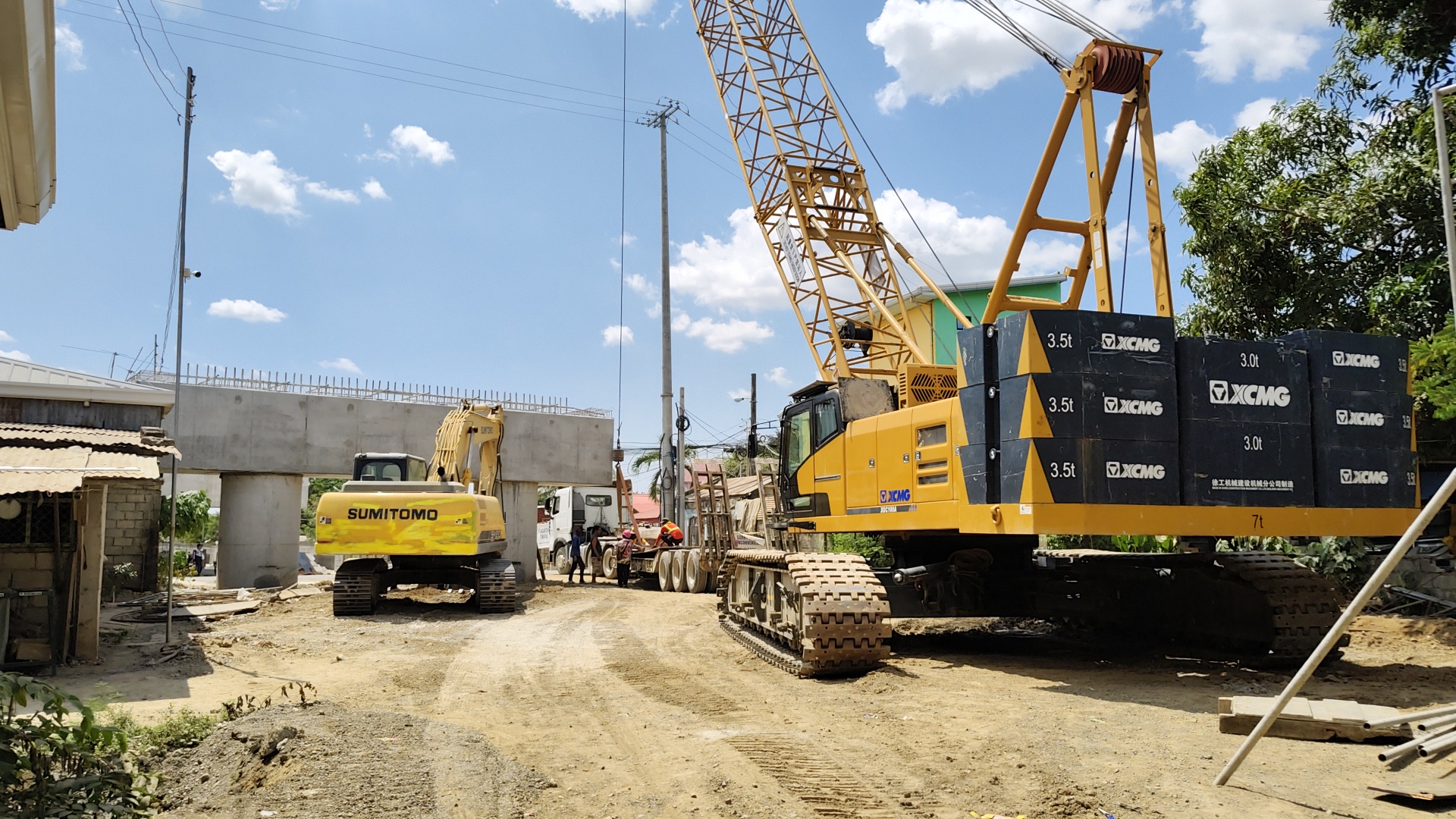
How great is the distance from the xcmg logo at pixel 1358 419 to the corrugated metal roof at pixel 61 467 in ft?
35.4

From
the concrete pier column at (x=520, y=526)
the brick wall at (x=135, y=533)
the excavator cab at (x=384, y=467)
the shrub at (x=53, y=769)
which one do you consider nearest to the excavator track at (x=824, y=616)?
the shrub at (x=53, y=769)

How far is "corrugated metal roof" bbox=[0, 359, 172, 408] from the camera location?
16453 millimetres

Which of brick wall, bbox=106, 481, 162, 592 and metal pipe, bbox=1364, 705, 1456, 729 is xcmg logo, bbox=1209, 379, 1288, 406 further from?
brick wall, bbox=106, 481, 162, 592

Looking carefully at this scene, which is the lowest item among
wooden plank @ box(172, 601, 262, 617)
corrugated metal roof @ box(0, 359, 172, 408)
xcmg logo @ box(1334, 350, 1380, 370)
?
wooden plank @ box(172, 601, 262, 617)

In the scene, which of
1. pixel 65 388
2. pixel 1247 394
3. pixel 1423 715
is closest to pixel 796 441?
pixel 1247 394

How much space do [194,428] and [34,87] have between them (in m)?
20.3

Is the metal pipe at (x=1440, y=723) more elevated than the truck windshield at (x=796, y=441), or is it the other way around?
the truck windshield at (x=796, y=441)

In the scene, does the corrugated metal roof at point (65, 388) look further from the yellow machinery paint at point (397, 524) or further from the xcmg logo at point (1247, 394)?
the xcmg logo at point (1247, 394)

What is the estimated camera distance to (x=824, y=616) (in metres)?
8.77

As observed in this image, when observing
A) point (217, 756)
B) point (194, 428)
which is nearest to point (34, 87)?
point (217, 756)

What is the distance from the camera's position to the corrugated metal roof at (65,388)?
16.5 metres

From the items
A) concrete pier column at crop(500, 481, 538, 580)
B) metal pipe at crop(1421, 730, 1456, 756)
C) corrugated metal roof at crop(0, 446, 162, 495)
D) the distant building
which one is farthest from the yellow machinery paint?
metal pipe at crop(1421, 730, 1456, 756)

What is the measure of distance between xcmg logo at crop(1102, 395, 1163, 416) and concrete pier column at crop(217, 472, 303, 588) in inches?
811

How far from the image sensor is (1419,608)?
40.9 ft
